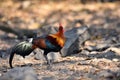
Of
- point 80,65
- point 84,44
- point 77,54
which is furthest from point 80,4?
point 80,65

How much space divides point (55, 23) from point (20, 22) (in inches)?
48.3

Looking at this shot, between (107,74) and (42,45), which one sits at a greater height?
(42,45)

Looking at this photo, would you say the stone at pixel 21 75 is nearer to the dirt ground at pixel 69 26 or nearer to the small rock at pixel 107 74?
the dirt ground at pixel 69 26

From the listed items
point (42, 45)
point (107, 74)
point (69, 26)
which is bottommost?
point (107, 74)

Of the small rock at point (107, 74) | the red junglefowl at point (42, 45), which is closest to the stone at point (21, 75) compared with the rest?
the red junglefowl at point (42, 45)

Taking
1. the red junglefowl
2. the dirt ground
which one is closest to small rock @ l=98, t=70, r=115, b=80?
the dirt ground

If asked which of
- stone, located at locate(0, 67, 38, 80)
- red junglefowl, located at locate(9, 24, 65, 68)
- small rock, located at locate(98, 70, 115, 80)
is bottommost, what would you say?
small rock, located at locate(98, 70, 115, 80)

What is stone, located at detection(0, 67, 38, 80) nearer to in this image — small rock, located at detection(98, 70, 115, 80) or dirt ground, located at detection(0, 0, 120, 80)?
dirt ground, located at detection(0, 0, 120, 80)

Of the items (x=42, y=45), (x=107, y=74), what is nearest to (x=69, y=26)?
(x=42, y=45)

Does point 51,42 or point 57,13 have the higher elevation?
point 57,13

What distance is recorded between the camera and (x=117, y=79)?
6.89 metres

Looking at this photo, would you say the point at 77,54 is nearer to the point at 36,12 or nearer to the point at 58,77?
the point at 58,77

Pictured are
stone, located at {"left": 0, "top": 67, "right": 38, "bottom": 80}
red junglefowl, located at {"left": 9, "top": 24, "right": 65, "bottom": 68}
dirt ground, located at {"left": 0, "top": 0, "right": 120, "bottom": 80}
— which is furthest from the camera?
red junglefowl, located at {"left": 9, "top": 24, "right": 65, "bottom": 68}

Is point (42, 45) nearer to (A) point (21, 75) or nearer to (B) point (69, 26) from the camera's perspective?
(A) point (21, 75)
